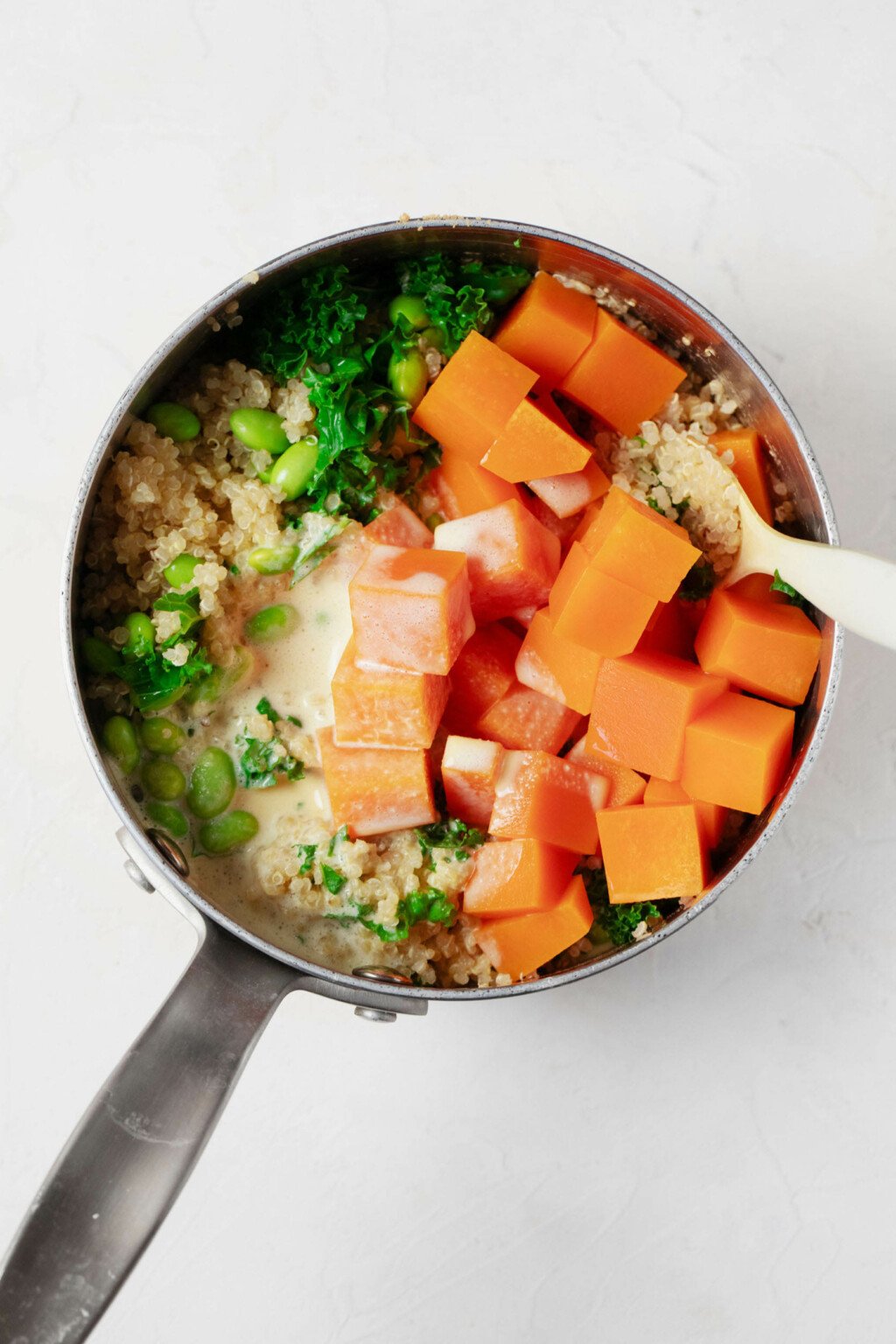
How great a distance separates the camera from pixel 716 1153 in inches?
86.2

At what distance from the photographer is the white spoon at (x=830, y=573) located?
1.61 m

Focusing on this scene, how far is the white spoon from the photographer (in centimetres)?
161

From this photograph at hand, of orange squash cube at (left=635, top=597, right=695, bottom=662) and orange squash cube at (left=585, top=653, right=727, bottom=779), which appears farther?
orange squash cube at (left=635, top=597, right=695, bottom=662)

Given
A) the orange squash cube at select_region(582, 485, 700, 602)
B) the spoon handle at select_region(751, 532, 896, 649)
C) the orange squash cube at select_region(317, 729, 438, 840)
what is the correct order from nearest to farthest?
1. the spoon handle at select_region(751, 532, 896, 649)
2. the orange squash cube at select_region(582, 485, 700, 602)
3. the orange squash cube at select_region(317, 729, 438, 840)

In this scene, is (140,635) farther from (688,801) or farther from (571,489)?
(688,801)

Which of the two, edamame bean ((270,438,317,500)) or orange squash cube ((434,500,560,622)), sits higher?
orange squash cube ((434,500,560,622))

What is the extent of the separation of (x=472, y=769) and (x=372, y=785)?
17cm

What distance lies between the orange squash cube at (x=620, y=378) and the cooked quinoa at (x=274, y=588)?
0.11ft

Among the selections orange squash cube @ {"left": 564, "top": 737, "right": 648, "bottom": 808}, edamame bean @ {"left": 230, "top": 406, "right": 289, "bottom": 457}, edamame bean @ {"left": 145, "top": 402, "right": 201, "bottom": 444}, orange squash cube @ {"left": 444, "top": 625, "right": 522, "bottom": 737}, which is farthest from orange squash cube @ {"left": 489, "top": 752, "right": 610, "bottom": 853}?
edamame bean @ {"left": 145, "top": 402, "right": 201, "bottom": 444}

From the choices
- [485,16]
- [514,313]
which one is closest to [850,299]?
[514,313]

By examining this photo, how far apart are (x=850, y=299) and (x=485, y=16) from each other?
2.95 feet

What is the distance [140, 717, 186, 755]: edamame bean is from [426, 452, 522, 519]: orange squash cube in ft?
1.96

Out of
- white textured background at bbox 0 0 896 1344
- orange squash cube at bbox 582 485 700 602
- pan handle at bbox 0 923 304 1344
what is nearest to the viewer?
pan handle at bbox 0 923 304 1344

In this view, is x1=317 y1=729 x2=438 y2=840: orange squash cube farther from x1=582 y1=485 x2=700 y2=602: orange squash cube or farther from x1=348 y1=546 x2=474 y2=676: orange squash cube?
x1=582 y1=485 x2=700 y2=602: orange squash cube
